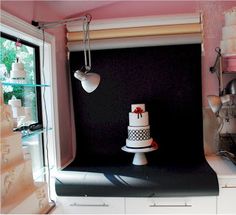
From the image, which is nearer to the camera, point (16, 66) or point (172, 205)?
point (16, 66)

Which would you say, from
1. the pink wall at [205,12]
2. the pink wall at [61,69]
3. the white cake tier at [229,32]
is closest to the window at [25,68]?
the pink wall at [61,69]

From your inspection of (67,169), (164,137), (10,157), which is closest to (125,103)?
(164,137)

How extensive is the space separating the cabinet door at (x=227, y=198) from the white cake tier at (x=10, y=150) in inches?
54.1

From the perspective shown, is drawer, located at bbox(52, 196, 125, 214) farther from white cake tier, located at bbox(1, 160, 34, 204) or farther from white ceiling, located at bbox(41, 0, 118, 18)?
white ceiling, located at bbox(41, 0, 118, 18)

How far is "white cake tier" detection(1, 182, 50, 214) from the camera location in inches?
48.1

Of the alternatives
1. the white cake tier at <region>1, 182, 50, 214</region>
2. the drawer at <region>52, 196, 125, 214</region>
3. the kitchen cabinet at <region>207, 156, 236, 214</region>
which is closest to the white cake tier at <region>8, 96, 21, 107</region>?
the white cake tier at <region>1, 182, 50, 214</region>

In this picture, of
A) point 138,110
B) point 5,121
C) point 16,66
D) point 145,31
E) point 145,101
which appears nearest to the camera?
point 5,121

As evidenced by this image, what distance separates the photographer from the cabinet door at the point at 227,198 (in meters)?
1.87

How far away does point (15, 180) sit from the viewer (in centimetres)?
129

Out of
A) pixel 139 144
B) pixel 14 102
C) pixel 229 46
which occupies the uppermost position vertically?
pixel 229 46

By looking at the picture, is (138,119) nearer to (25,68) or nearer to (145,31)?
(145,31)

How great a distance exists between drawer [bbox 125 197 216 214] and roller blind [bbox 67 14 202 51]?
127cm

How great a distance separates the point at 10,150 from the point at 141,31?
59.1 inches

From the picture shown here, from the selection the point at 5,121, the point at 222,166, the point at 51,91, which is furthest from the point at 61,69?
the point at 222,166
